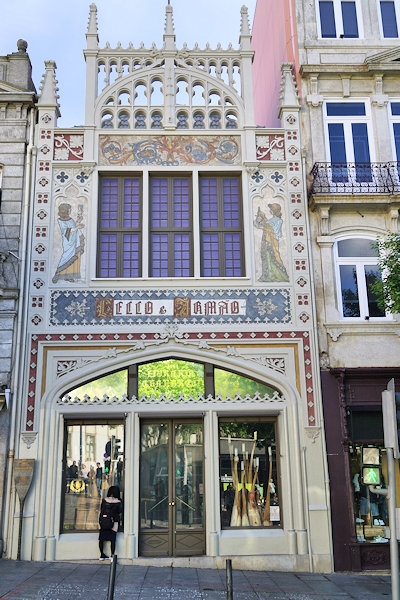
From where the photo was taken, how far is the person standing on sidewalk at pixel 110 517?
14172 mm

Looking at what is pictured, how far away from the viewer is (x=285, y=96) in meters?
17.6

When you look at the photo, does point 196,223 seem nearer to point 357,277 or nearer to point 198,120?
point 198,120

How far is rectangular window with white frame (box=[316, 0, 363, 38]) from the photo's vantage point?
18.5m

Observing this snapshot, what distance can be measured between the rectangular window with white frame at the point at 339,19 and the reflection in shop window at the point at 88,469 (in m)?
13.0

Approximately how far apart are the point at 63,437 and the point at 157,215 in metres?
6.31

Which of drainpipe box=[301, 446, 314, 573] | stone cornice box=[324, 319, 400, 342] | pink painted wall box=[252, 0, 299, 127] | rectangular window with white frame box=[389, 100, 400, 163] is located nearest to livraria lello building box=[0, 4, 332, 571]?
drainpipe box=[301, 446, 314, 573]

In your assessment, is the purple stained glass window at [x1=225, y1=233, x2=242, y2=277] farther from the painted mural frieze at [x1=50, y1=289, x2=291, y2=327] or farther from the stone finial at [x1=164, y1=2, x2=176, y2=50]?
the stone finial at [x1=164, y1=2, x2=176, y2=50]

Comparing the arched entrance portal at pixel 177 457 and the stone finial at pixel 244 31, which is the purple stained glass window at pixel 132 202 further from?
the stone finial at pixel 244 31

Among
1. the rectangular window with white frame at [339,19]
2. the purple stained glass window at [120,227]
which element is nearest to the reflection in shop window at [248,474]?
the purple stained glass window at [120,227]

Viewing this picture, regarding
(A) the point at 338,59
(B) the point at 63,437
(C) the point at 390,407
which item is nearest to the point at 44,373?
(B) the point at 63,437

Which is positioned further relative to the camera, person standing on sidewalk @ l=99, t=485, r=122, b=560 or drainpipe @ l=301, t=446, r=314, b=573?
drainpipe @ l=301, t=446, r=314, b=573

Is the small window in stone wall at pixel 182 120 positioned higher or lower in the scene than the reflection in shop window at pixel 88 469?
higher

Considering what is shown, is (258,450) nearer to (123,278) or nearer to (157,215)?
(123,278)

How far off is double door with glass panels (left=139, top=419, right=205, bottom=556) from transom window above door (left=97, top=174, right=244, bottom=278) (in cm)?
406
